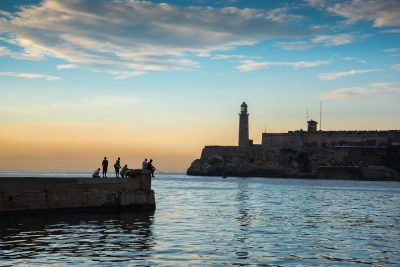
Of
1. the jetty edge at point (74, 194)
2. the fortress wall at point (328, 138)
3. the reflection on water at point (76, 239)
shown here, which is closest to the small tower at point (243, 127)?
the fortress wall at point (328, 138)

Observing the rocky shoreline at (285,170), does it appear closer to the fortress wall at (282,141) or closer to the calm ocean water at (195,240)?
the fortress wall at (282,141)

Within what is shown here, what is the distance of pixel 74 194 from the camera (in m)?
29.0

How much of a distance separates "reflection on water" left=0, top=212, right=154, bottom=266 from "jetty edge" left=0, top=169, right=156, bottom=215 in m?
0.53

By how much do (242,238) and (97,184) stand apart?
36.2ft

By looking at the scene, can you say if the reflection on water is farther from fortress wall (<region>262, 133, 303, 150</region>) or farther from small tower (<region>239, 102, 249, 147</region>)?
fortress wall (<region>262, 133, 303, 150</region>)

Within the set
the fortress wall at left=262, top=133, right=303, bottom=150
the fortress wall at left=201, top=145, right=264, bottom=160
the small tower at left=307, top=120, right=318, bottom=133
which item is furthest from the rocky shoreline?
the small tower at left=307, top=120, right=318, bottom=133

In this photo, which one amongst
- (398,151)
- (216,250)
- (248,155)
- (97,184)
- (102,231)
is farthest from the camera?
(248,155)

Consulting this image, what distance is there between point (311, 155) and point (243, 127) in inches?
902

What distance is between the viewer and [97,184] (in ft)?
98.3

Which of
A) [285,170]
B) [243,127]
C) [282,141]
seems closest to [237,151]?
[243,127]

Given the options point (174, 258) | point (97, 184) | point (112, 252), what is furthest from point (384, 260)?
point (97, 184)

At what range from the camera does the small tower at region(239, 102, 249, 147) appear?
173500mm

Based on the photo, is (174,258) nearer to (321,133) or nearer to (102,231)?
(102,231)

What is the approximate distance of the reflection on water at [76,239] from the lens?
16578 mm
